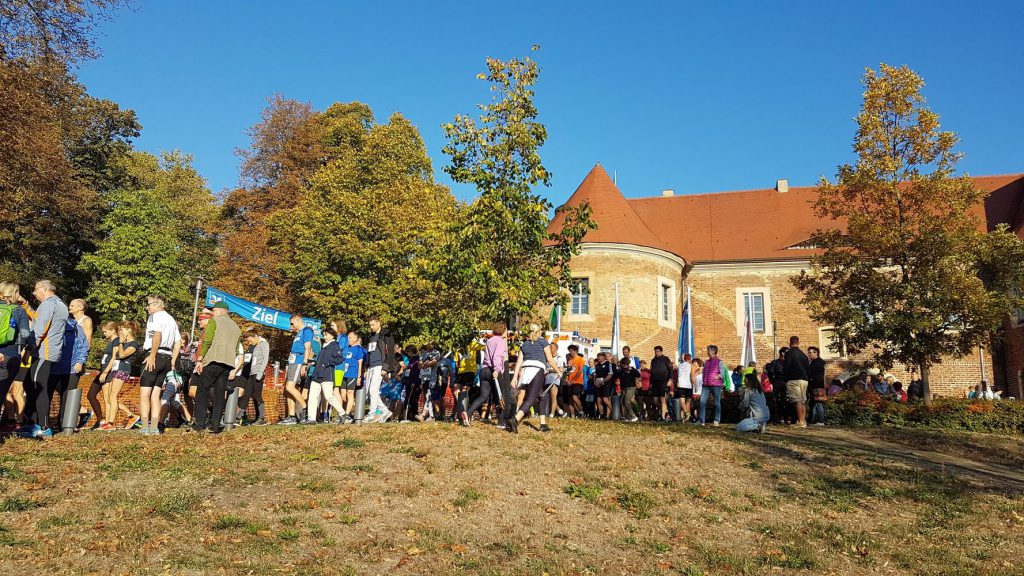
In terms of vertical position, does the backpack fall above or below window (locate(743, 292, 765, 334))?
below

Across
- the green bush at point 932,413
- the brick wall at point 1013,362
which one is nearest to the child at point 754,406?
the green bush at point 932,413

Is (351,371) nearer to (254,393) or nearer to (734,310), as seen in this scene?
(254,393)

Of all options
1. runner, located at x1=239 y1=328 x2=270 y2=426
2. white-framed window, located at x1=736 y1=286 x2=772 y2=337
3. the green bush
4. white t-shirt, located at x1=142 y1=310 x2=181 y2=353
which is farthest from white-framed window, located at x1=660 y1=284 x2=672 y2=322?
white t-shirt, located at x1=142 y1=310 x2=181 y2=353

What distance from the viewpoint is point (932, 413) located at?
15.5 meters

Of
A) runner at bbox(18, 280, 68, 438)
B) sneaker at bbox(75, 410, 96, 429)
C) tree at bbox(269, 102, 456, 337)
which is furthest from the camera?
tree at bbox(269, 102, 456, 337)

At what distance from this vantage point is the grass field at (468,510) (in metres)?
5.65

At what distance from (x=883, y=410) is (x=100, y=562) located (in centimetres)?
1535

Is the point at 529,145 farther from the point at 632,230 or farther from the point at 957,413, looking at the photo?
the point at 632,230

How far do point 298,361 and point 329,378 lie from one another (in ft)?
3.25

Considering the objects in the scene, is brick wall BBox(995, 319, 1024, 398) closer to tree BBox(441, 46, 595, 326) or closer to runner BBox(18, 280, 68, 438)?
tree BBox(441, 46, 595, 326)

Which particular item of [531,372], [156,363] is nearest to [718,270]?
[531,372]

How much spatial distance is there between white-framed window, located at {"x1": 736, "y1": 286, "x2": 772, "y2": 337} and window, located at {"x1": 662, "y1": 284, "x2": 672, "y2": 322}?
3.82 meters

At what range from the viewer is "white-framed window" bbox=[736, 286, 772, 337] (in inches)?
1396

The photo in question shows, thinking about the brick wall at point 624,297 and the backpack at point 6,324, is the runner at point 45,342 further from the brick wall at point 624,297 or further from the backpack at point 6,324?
the brick wall at point 624,297
